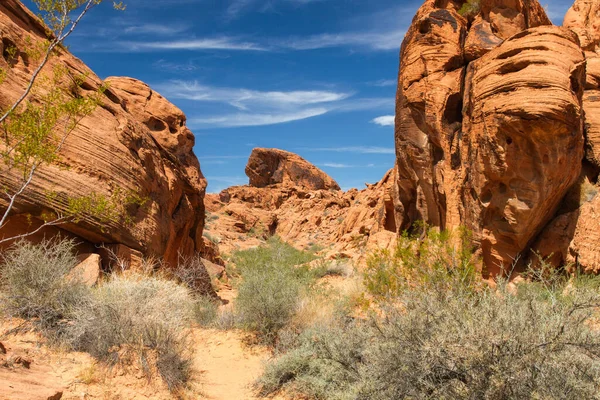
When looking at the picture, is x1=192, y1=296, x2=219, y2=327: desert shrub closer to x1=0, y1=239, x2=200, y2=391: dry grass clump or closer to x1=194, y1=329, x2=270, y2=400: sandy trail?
x1=194, y1=329, x2=270, y2=400: sandy trail

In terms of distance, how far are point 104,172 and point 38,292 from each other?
3.45 m

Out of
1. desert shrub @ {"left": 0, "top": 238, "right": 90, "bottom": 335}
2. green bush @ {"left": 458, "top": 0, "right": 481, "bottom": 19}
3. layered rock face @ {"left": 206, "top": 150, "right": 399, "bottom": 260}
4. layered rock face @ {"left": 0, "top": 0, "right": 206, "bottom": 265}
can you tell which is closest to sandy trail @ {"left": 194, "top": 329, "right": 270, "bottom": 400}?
desert shrub @ {"left": 0, "top": 238, "right": 90, "bottom": 335}

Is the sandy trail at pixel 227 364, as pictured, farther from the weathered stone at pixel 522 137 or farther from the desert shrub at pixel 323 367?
the weathered stone at pixel 522 137

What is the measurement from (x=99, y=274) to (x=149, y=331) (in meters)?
2.81

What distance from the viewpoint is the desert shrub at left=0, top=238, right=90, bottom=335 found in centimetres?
608

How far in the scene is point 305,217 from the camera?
4075 cm

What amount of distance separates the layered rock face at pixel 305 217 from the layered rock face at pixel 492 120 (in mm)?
4238

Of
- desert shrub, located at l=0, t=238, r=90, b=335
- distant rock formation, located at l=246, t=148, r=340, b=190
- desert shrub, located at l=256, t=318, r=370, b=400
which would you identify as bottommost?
desert shrub, located at l=256, t=318, r=370, b=400

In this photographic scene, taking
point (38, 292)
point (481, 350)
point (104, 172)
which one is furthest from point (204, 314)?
point (481, 350)

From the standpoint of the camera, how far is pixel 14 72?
27.4 feet

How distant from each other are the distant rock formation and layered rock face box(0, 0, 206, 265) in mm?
40285

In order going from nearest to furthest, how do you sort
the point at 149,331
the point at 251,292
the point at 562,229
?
the point at 149,331 → the point at 251,292 → the point at 562,229

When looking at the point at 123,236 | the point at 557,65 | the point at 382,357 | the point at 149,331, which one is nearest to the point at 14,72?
the point at 123,236

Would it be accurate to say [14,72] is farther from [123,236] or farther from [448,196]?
[448,196]
